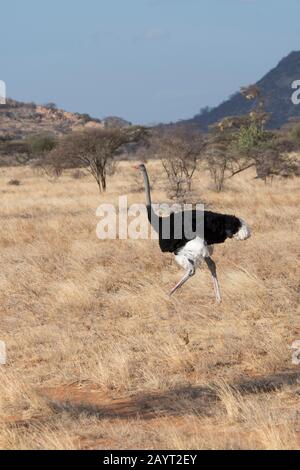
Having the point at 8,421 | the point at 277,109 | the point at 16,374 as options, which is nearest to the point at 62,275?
the point at 16,374

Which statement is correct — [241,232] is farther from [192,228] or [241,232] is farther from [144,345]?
[144,345]

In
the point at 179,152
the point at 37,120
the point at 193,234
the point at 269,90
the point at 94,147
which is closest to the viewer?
the point at 193,234

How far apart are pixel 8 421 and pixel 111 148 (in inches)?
701

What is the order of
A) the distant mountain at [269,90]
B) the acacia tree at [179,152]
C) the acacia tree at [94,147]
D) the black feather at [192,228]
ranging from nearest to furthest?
the black feather at [192,228], the acacia tree at [179,152], the acacia tree at [94,147], the distant mountain at [269,90]

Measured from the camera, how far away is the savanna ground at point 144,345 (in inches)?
176

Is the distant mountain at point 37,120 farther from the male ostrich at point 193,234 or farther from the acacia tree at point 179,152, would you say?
the male ostrich at point 193,234

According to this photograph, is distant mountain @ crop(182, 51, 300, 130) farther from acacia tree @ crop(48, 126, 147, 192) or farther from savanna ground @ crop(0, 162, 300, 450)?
savanna ground @ crop(0, 162, 300, 450)

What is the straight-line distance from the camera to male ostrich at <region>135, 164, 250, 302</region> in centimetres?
733

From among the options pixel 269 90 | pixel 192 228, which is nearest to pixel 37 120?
pixel 192 228

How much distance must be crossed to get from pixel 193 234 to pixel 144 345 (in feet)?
Answer: 4.40

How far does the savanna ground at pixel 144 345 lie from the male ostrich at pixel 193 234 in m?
0.51

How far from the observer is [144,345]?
648 centimetres

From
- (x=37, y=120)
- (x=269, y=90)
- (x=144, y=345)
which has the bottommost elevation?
(x=144, y=345)

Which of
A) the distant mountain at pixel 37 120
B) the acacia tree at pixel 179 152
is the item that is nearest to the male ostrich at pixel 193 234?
the acacia tree at pixel 179 152
